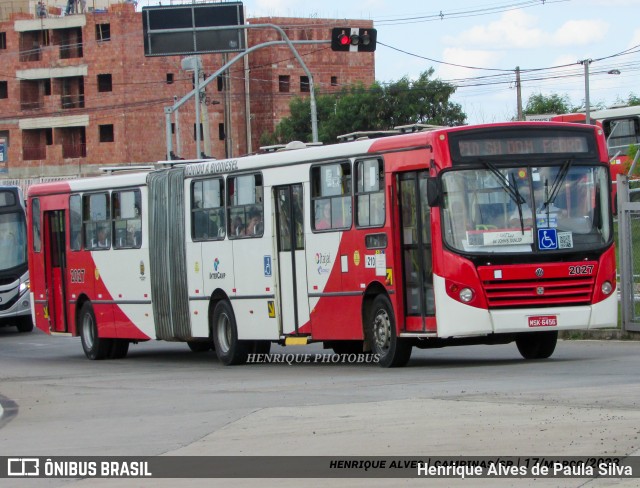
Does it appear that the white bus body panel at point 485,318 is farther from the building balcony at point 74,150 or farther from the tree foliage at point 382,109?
the building balcony at point 74,150

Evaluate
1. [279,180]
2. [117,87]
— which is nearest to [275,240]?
[279,180]

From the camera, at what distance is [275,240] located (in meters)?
20.9

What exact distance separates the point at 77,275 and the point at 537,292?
11314mm

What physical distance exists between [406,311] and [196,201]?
19.7 feet

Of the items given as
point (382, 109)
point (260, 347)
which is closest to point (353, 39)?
point (260, 347)

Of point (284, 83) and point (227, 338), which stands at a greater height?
point (284, 83)

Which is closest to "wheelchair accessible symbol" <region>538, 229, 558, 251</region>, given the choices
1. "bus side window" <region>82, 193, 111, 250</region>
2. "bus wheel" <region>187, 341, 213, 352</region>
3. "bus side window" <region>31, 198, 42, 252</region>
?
"bus wheel" <region>187, 341, 213, 352</region>

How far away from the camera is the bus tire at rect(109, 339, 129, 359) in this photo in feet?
85.0

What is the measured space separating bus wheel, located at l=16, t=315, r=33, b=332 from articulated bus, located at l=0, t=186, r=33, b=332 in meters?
0.73

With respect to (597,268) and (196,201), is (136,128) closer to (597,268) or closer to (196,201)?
(196,201)

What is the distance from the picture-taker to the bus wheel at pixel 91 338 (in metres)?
25.7

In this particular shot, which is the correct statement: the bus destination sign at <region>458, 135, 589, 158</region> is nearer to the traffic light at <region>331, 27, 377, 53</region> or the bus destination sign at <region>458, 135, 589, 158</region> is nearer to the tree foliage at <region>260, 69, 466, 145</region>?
the traffic light at <region>331, 27, 377, 53</region>

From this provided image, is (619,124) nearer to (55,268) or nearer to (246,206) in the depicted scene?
(55,268)

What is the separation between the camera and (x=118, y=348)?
85.4ft
